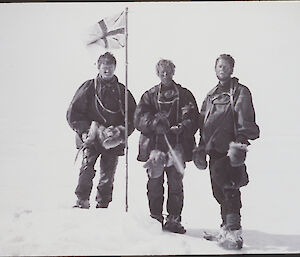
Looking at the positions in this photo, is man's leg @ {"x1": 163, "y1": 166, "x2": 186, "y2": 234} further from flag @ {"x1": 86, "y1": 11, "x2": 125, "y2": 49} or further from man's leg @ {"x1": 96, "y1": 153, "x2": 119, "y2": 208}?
flag @ {"x1": 86, "y1": 11, "x2": 125, "y2": 49}

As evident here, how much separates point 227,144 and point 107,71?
0.65 meters

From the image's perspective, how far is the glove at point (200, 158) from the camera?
7.40ft

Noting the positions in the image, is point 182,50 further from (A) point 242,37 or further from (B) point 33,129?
(B) point 33,129

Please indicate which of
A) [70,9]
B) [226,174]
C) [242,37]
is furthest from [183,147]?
[70,9]

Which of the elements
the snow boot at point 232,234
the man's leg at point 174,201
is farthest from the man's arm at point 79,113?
the snow boot at point 232,234

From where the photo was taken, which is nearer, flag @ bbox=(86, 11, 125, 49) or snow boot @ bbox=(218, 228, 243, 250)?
snow boot @ bbox=(218, 228, 243, 250)

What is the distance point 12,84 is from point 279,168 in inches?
51.5

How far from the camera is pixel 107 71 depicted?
232 cm

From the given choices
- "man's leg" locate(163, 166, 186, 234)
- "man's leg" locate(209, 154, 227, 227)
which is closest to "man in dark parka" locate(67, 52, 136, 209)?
"man's leg" locate(163, 166, 186, 234)

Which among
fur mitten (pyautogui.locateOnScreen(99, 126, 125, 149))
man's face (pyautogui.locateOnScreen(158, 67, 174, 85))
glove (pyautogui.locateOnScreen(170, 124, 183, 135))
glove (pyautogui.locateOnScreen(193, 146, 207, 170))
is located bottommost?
glove (pyautogui.locateOnScreen(193, 146, 207, 170))

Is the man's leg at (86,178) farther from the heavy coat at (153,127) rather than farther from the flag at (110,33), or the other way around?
the flag at (110,33)

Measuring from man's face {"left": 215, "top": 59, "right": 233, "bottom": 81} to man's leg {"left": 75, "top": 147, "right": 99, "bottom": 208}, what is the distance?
675 millimetres

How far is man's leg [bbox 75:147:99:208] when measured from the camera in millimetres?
2262

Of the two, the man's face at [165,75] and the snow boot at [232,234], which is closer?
the snow boot at [232,234]
